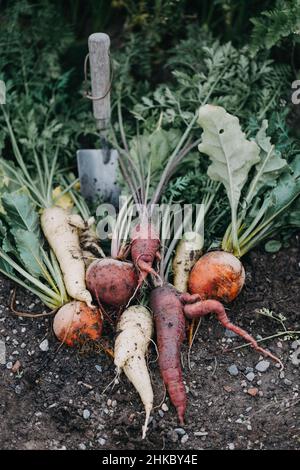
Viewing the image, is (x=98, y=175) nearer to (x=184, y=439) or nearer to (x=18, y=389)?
(x=18, y=389)

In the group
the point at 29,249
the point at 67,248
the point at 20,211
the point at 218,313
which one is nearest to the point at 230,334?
the point at 218,313

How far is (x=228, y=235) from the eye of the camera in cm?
293

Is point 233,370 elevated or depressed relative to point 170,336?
depressed

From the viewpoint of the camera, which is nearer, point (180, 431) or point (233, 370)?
point (180, 431)

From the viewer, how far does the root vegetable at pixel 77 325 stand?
266cm

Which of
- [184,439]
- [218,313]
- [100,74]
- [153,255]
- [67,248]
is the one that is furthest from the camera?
[100,74]

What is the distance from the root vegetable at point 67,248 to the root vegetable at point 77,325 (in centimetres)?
4

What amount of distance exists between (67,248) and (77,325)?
1.26 feet

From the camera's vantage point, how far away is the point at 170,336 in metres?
2.65

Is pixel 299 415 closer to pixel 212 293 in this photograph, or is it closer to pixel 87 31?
pixel 212 293

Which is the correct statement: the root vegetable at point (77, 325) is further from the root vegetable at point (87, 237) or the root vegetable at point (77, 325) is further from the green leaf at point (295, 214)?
the green leaf at point (295, 214)

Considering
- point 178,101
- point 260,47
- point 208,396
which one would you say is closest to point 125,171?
point 178,101

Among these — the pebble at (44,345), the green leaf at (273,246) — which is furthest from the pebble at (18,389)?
the green leaf at (273,246)

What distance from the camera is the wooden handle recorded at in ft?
9.55
